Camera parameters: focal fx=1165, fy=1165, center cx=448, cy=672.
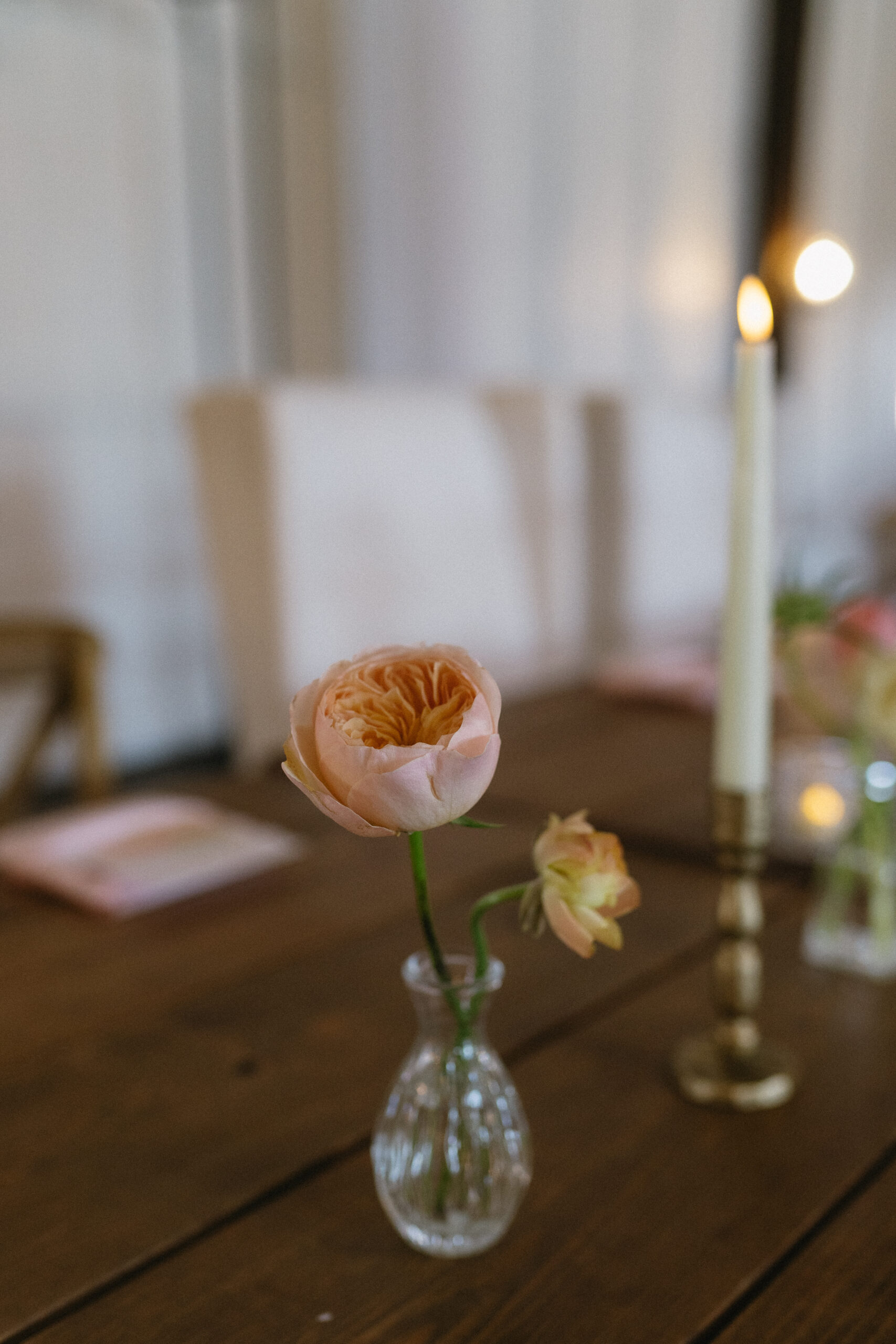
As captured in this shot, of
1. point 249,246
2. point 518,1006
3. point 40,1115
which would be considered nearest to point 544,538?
point 249,246

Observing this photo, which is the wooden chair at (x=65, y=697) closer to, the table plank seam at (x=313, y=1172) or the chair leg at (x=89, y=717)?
the chair leg at (x=89, y=717)

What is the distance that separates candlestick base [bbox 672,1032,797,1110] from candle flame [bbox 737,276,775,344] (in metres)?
0.33

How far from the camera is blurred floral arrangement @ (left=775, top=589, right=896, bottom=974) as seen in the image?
0.65 m

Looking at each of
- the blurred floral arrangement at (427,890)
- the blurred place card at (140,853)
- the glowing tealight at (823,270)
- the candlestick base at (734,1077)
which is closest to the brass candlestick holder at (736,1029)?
the candlestick base at (734,1077)

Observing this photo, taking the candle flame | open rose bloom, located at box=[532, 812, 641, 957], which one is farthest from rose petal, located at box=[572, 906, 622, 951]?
the candle flame

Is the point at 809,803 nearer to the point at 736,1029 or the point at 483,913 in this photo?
the point at 736,1029

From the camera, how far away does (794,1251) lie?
1.46 ft

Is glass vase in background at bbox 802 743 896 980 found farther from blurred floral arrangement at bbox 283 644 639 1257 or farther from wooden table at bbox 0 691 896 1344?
blurred floral arrangement at bbox 283 644 639 1257

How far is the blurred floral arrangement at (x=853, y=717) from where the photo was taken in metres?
0.65

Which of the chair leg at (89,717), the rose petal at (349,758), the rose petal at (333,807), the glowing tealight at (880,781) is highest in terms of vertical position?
the rose petal at (349,758)

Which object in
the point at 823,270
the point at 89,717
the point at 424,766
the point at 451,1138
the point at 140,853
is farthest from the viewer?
the point at 89,717

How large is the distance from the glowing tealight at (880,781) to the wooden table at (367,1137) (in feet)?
0.37

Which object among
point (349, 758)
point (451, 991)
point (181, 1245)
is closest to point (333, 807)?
point (349, 758)

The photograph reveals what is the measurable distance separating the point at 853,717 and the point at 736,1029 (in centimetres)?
21
